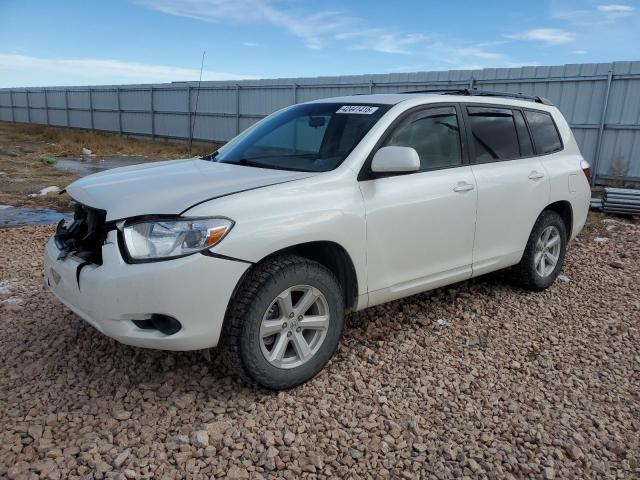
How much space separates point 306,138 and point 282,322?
1465 millimetres

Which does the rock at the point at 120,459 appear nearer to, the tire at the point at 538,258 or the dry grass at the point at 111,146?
the tire at the point at 538,258

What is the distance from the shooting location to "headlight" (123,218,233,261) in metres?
2.64

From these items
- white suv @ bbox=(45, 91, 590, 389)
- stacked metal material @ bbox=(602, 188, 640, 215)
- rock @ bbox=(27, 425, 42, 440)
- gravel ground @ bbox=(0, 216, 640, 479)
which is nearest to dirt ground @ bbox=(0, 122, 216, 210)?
gravel ground @ bbox=(0, 216, 640, 479)

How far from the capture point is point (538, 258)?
15.8ft

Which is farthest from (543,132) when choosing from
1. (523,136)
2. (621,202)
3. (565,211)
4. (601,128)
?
(601,128)

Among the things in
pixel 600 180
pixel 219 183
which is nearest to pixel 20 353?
pixel 219 183

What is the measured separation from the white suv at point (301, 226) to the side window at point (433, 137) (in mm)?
11

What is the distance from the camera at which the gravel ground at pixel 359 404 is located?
8.30ft

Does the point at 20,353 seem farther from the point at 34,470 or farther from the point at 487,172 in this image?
the point at 487,172

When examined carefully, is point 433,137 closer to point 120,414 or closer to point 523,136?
point 523,136

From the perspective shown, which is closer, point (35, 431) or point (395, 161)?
point (35, 431)

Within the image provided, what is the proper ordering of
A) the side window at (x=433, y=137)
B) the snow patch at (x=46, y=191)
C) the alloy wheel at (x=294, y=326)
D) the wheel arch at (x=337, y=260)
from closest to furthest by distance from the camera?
the alloy wheel at (x=294, y=326)
the wheel arch at (x=337, y=260)
the side window at (x=433, y=137)
the snow patch at (x=46, y=191)

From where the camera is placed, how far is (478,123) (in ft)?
13.7

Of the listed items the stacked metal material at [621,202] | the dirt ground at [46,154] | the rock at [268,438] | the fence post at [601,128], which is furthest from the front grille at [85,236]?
the fence post at [601,128]
